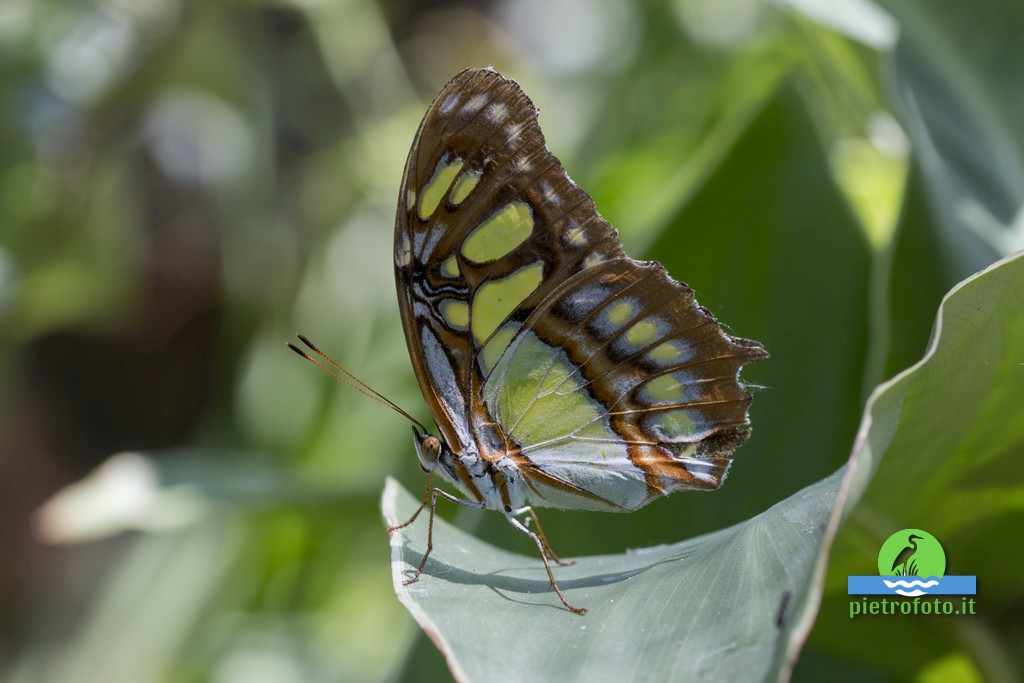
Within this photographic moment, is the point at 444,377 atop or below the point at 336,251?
below

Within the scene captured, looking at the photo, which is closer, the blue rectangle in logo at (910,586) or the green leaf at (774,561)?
the green leaf at (774,561)

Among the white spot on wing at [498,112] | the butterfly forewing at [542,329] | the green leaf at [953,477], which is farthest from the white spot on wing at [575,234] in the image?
the green leaf at [953,477]

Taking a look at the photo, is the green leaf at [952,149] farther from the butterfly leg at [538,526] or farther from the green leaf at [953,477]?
the butterfly leg at [538,526]

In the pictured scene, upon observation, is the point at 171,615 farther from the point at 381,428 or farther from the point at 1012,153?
the point at 1012,153

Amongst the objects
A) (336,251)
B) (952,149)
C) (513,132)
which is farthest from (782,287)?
(336,251)

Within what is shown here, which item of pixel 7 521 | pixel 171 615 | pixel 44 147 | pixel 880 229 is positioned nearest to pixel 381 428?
pixel 171 615

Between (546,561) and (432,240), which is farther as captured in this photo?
(432,240)

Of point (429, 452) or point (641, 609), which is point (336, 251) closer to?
point (429, 452)
